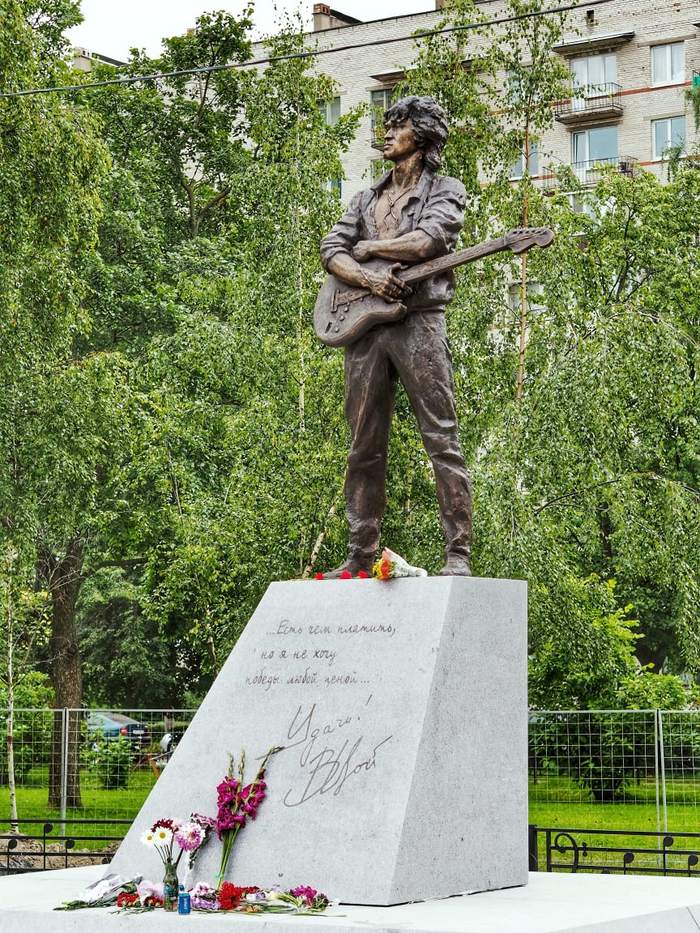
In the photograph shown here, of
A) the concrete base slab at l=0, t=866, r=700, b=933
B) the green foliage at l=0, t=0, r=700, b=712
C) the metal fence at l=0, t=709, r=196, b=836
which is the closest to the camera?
the concrete base slab at l=0, t=866, r=700, b=933

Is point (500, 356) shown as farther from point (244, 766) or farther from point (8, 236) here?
point (244, 766)

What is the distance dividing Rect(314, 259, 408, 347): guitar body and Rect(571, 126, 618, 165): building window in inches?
1014

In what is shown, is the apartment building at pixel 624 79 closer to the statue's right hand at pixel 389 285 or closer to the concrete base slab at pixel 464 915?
the statue's right hand at pixel 389 285

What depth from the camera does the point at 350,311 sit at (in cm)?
816

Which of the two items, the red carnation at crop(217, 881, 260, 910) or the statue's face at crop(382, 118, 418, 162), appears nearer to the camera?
the red carnation at crop(217, 881, 260, 910)

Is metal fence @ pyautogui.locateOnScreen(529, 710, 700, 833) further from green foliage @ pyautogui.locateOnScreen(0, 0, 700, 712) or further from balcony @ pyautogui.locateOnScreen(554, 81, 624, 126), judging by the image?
balcony @ pyautogui.locateOnScreen(554, 81, 624, 126)

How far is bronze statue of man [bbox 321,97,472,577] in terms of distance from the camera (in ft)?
26.1

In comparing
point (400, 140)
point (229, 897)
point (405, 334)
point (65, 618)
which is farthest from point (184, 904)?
point (65, 618)

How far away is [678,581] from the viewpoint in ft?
45.8

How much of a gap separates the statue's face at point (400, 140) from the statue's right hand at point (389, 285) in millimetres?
662

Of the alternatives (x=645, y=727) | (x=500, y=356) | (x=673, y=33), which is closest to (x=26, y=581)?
(x=500, y=356)

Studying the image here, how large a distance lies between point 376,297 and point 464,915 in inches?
127

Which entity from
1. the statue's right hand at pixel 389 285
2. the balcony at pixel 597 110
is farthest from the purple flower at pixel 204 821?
the balcony at pixel 597 110
